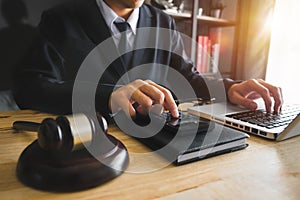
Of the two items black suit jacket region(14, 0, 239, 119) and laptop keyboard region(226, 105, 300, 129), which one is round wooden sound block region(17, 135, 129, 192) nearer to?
black suit jacket region(14, 0, 239, 119)

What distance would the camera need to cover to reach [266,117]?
2.15ft

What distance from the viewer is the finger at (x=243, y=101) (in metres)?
0.75

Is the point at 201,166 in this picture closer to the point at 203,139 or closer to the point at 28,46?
the point at 203,139

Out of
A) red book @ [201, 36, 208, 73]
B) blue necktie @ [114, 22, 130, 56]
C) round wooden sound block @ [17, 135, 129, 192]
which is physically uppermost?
blue necktie @ [114, 22, 130, 56]

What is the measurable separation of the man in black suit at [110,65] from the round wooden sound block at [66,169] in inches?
7.6

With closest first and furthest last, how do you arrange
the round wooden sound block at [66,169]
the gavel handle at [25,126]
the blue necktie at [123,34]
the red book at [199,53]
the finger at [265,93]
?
1. the round wooden sound block at [66,169]
2. the gavel handle at [25,126]
3. the finger at [265,93]
4. the blue necktie at [123,34]
5. the red book at [199,53]

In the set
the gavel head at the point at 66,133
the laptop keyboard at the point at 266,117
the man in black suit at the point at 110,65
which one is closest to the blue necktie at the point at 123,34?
the man in black suit at the point at 110,65

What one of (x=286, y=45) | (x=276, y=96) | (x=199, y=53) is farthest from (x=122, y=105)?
(x=286, y=45)

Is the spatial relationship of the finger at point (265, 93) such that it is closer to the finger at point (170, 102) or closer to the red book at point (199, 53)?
the finger at point (170, 102)

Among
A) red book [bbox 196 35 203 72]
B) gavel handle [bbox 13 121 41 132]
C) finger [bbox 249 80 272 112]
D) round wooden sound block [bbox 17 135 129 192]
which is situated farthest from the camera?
red book [bbox 196 35 203 72]

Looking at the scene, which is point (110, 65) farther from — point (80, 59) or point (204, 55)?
point (204, 55)

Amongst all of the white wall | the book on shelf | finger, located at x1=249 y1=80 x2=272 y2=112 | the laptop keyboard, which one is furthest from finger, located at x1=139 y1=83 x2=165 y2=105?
the white wall

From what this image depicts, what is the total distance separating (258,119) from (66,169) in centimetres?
49

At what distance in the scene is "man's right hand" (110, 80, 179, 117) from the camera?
1.75ft
